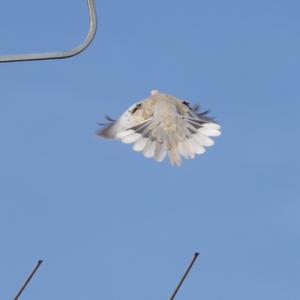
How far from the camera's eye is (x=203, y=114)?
52.9 ft

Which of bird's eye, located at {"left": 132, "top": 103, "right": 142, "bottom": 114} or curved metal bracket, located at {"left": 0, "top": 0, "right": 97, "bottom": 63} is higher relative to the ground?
bird's eye, located at {"left": 132, "top": 103, "right": 142, "bottom": 114}

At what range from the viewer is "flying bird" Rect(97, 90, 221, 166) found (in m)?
14.8

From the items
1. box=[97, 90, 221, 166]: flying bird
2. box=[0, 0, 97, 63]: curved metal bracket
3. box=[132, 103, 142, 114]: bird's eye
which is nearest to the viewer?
box=[0, 0, 97, 63]: curved metal bracket

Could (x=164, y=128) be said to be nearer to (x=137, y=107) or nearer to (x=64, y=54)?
(x=137, y=107)

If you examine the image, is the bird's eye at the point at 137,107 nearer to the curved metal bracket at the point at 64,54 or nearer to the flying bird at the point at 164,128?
the flying bird at the point at 164,128

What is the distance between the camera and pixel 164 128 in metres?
15.2

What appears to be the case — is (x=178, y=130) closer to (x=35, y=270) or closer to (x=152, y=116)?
(x=152, y=116)

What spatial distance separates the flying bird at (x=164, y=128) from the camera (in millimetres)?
14781

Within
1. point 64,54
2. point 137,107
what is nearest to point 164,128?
point 137,107

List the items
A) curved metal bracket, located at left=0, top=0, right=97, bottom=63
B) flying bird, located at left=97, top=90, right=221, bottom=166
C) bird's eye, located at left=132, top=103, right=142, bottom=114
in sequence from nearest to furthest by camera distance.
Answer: curved metal bracket, located at left=0, top=0, right=97, bottom=63 → flying bird, located at left=97, top=90, right=221, bottom=166 → bird's eye, located at left=132, top=103, right=142, bottom=114

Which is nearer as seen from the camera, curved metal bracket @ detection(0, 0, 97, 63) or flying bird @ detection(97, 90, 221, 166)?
curved metal bracket @ detection(0, 0, 97, 63)

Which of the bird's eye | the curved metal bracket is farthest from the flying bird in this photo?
the curved metal bracket

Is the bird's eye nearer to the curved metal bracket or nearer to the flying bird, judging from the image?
the flying bird

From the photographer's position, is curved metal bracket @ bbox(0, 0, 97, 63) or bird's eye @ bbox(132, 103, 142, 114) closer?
curved metal bracket @ bbox(0, 0, 97, 63)
